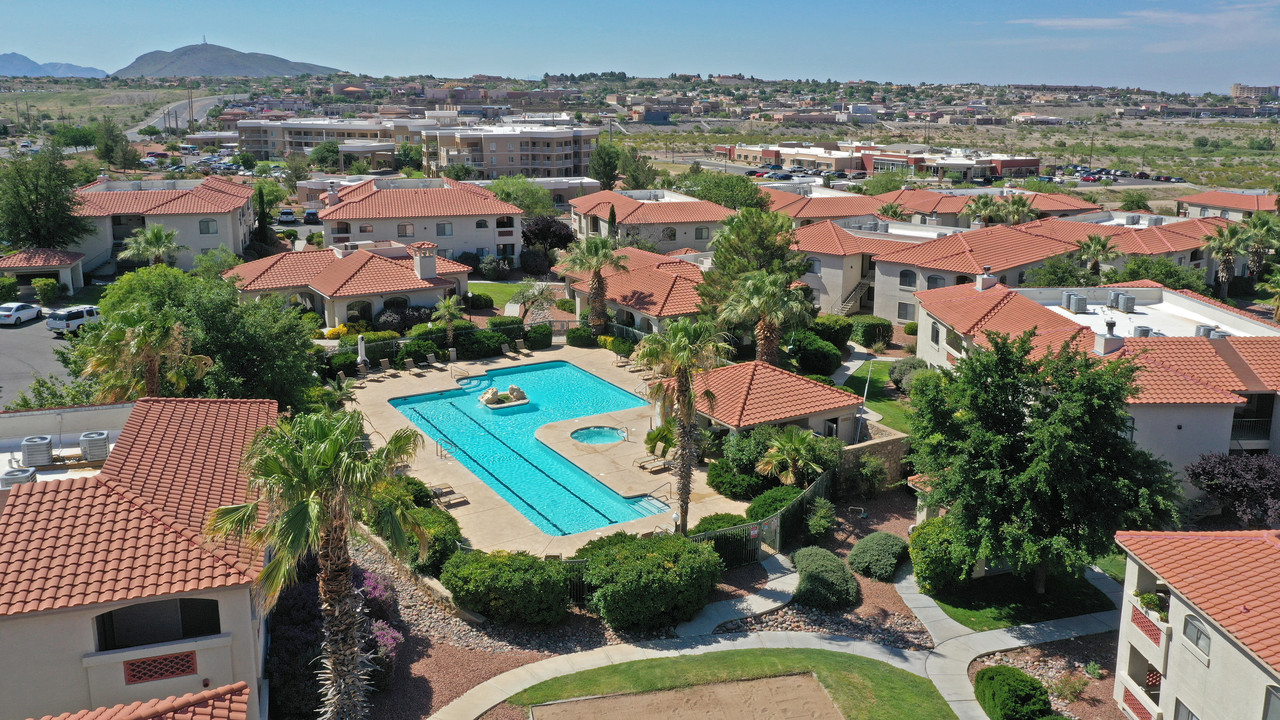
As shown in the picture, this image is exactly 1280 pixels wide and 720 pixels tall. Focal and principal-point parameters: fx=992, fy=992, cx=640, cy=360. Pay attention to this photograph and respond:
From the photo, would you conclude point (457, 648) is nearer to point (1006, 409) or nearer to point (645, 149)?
point (1006, 409)

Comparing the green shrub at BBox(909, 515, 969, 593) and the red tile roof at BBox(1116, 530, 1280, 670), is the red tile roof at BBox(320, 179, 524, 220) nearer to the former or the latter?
the green shrub at BBox(909, 515, 969, 593)

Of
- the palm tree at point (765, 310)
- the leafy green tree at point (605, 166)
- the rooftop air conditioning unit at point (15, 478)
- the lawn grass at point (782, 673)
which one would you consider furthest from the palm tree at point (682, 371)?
the leafy green tree at point (605, 166)

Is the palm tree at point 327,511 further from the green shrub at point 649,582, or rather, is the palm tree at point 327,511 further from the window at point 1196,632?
the window at point 1196,632

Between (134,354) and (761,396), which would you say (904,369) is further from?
(134,354)

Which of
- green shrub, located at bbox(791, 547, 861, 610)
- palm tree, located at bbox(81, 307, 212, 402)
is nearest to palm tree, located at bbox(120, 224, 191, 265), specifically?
palm tree, located at bbox(81, 307, 212, 402)

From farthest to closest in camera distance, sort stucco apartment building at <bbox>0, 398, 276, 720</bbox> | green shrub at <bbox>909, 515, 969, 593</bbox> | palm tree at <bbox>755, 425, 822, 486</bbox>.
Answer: palm tree at <bbox>755, 425, 822, 486</bbox> → green shrub at <bbox>909, 515, 969, 593</bbox> → stucco apartment building at <bbox>0, 398, 276, 720</bbox>
